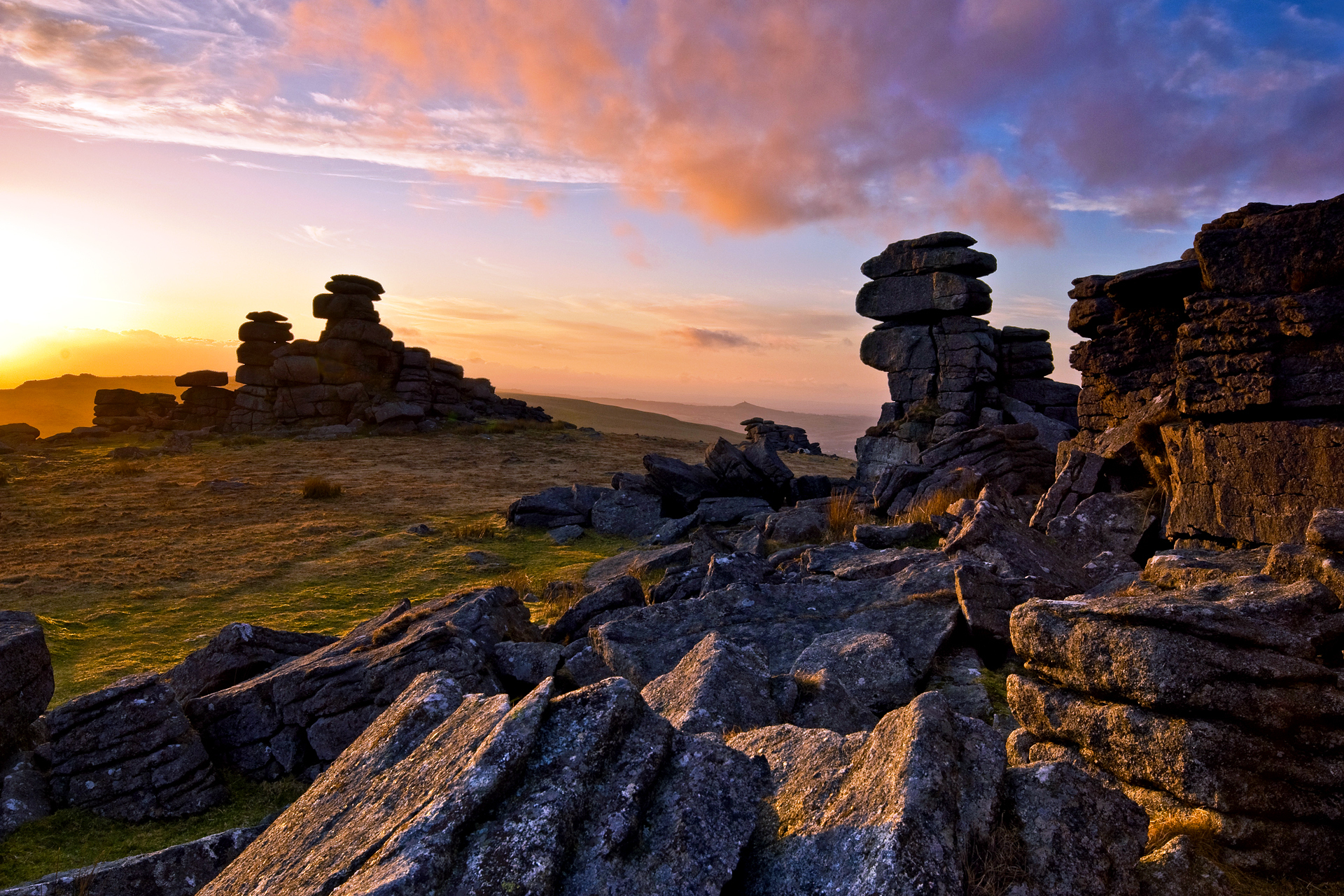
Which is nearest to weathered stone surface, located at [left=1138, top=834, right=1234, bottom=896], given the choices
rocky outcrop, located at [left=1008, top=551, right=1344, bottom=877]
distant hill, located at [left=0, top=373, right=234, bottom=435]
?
rocky outcrop, located at [left=1008, top=551, right=1344, bottom=877]

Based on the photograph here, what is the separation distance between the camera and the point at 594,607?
1141cm

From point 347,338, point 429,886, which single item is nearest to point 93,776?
point 429,886

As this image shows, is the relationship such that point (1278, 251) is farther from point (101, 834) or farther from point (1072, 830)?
point (101, 834)

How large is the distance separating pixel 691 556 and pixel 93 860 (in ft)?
36.7

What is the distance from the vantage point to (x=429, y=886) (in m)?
3.23

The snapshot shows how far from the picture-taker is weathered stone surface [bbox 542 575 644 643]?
11.1 meters

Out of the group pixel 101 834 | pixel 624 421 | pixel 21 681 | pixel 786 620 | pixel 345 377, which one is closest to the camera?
pixel 101 834

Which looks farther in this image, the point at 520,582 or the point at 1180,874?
the point at 520,582

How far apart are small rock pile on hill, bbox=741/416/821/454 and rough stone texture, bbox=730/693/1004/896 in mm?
50953

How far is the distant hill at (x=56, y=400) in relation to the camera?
90688 millimetres

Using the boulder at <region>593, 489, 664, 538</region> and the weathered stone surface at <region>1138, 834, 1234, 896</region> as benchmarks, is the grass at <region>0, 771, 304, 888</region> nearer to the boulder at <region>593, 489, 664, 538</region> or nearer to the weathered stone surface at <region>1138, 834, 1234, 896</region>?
the weathered stone surface at <region>1138, 834, 1234, 896</region>

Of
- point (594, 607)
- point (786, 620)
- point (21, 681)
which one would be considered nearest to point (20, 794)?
point (21, 681)

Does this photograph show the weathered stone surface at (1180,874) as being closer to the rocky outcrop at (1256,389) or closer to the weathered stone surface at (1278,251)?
the rocky outcrop at (1256,389)

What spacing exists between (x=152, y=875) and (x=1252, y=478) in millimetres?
13544
